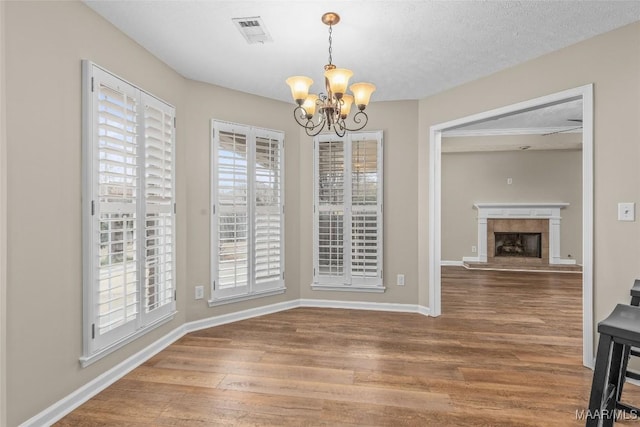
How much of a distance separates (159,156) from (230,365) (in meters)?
1.84

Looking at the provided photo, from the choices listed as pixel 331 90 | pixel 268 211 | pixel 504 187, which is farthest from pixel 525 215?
pixel 331 90

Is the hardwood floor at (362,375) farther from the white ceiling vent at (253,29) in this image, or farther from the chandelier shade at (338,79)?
the white ceiling vent at (253,29)

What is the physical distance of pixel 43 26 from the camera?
1.92 meters

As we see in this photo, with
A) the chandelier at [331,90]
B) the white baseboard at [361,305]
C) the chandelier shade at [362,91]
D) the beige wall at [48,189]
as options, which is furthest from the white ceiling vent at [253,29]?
the white baseboard at [361,305]

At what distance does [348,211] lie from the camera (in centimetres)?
422

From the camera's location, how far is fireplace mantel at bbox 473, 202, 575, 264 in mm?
7039

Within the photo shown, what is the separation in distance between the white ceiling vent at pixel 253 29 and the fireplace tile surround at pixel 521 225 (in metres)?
6.11

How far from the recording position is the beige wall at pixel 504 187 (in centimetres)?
701

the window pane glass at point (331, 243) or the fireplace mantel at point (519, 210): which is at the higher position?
the fireplace mantel at point (519, 210)

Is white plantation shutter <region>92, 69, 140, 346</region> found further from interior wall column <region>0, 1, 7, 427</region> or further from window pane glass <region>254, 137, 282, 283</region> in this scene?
window pane glass <region>254, 137, 282, 283</region>

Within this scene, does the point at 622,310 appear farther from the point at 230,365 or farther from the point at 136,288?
the point at 136,288

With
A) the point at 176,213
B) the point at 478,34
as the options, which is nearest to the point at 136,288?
the point at 176,213

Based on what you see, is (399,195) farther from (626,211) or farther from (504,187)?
(504,187)

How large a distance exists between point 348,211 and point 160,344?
2.45 metres
